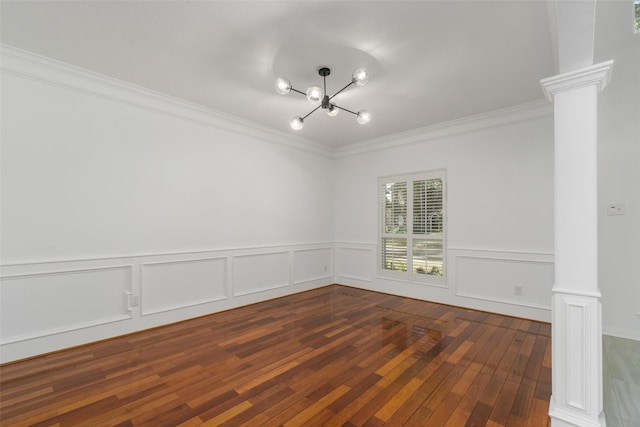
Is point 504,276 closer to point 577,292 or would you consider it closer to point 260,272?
point 577,292

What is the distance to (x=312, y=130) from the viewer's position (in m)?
4.97

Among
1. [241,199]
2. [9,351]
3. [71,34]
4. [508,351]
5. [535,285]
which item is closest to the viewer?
[71,34]

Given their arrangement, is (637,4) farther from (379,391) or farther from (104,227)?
(104,227)

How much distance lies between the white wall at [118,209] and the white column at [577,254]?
12.4 ft

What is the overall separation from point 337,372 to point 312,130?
371cm

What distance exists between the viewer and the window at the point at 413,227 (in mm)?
4719

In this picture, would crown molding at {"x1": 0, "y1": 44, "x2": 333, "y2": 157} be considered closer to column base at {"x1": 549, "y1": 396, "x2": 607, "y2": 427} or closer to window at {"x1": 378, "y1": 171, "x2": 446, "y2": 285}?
window at {"x1": 378, "y1": 171, "x2": 446, "y2": 285}

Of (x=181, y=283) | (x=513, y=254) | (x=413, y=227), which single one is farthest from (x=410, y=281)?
(x=181, y=283)

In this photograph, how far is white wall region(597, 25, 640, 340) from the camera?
3107 millimetres

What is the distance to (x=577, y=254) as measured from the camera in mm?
1808

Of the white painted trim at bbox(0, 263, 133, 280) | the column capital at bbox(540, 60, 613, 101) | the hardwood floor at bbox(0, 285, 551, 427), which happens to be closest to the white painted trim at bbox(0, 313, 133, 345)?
the hardwood floor at bbox(0, 285, 551, 427)

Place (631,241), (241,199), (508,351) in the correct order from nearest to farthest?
(508,351)
(631,241)
(241,199)

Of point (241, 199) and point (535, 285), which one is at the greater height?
point (241, 199)

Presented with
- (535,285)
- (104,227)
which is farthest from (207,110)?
(535,285)
